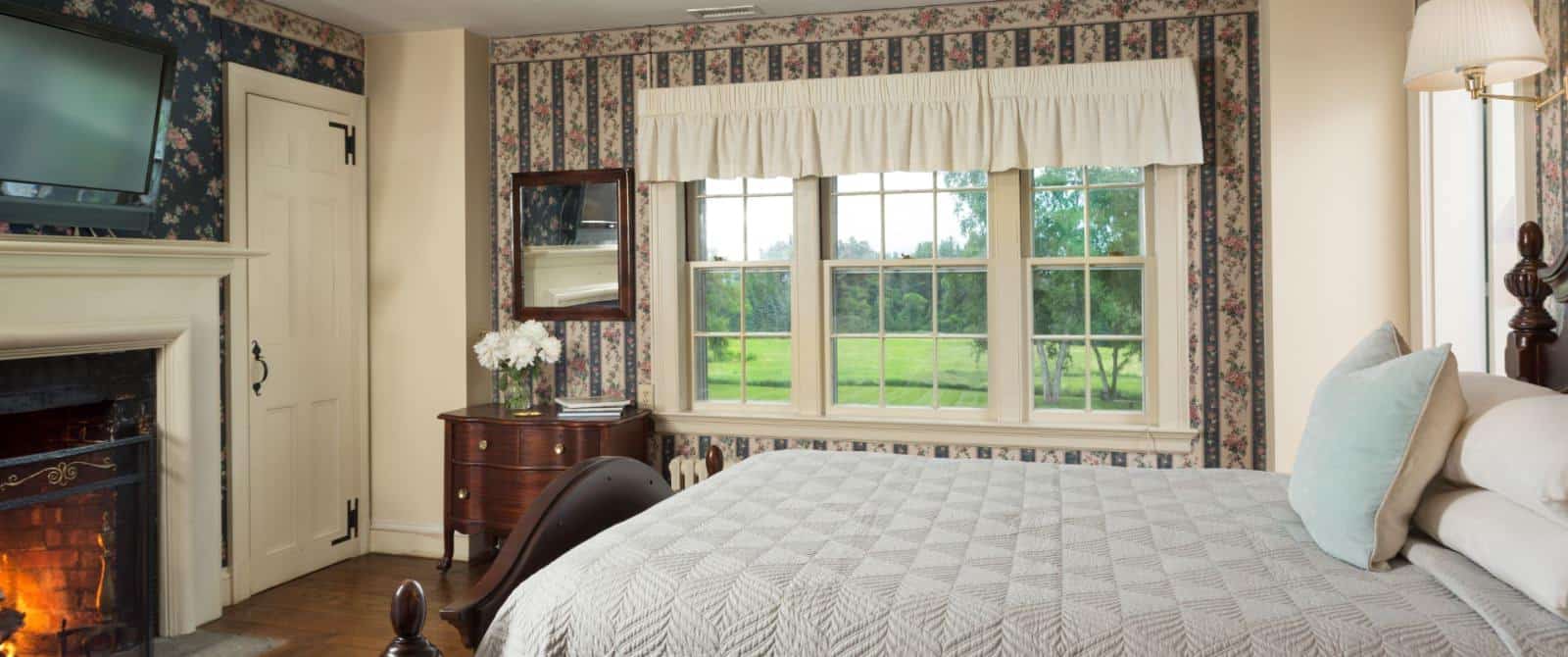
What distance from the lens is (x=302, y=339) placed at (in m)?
4.29

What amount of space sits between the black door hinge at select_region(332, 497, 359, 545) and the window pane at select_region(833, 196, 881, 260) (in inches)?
99.1

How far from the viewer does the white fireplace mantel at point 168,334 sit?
119 inches

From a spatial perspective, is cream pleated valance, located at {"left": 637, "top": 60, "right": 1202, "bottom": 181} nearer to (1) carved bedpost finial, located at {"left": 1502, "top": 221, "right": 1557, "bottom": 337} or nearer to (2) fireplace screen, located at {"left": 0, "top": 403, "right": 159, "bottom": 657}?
(1) carved bedpost finial, located at {"left": 1502, "top": 221, "right": 1557, "bottom": 337}

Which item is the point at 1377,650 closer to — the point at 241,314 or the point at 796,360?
the point at 796,360

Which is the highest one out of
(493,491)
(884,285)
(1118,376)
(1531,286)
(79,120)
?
(79,120)

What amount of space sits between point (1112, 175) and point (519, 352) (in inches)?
104

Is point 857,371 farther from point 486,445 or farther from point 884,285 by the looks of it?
point 486,445

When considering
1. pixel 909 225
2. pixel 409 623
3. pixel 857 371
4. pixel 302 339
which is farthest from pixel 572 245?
pixel 409 623

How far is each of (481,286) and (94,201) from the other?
5.42 ft

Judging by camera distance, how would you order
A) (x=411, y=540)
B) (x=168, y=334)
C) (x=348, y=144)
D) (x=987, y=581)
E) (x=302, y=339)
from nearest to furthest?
(x=987, y=581) → (x=168, y=334) → (x=302, y=339) → (x=348, y=144) → (x=411, y=540)

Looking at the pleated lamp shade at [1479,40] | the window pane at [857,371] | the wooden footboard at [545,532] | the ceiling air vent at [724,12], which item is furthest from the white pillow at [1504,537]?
the ceiling air vent at [724,12]

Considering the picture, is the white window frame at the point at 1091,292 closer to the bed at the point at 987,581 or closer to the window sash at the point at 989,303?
the window sash at the point at 989,303

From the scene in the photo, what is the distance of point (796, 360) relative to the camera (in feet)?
14.4

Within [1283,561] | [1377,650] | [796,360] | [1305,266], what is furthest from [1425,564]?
[796,360]
